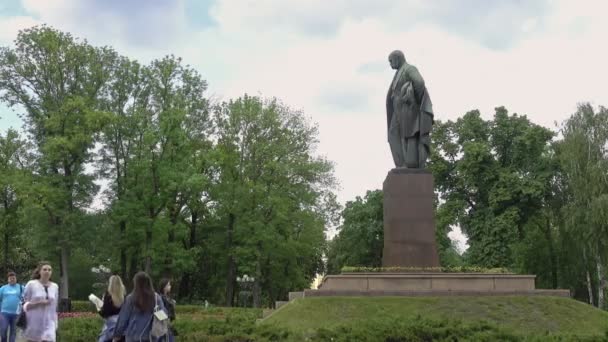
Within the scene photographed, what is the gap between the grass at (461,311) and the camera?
1731 cm

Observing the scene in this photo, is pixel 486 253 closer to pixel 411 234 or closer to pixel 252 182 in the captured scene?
pixel 252 182

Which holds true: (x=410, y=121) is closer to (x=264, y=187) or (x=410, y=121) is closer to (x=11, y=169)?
(x=264, y=187)

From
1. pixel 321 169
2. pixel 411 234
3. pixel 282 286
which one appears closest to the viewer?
pixel 411 234

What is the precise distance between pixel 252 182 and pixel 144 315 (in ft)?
104

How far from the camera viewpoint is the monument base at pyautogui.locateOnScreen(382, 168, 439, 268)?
67.0 feet

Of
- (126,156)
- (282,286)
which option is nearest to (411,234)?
(126,156)

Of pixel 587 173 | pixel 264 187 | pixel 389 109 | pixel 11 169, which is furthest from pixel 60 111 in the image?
pixel 587 173

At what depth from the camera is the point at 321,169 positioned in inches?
1724

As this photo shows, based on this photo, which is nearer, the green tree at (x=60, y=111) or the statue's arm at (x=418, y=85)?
the statue's arm at (x=418, y=85)

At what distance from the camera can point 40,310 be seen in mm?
8883

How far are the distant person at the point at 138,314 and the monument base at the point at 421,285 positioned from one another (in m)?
12.0

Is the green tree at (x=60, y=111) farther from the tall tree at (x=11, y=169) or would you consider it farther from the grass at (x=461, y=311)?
the grass at (x=461, y=311)

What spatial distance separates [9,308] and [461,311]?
11.3 metres

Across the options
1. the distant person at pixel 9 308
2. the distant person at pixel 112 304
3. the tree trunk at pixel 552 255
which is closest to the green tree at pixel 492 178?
the tree trunk at pixel 552 255
